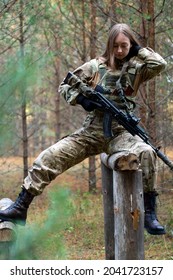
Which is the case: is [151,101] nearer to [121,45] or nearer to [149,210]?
[121,45]

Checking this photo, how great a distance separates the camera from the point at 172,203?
27.3ft

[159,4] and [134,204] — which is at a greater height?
[159,4]

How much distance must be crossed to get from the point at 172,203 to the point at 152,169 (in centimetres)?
500

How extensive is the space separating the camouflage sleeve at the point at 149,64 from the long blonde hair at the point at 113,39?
0.12 metres

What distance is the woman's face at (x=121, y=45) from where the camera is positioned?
3.72 m

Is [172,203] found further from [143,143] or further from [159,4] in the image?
[143,143]

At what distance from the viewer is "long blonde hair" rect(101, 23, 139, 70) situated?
3732 mm

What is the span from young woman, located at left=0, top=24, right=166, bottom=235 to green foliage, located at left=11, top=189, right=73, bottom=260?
0.60 m

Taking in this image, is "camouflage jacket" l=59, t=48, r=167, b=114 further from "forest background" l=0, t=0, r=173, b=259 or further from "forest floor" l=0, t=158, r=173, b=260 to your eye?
"forest floor" l=0, t=158, r=173, b=260

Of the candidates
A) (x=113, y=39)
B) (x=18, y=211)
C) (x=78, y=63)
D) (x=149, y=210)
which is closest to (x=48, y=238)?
(x=18, y=211)
